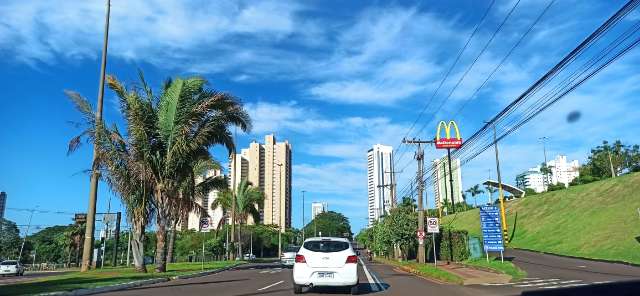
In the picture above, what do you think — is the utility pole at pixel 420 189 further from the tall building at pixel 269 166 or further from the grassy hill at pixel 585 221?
the tall building at pixel 269 166

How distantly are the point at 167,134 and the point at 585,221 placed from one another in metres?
36.6

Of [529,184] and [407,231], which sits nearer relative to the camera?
[407,231]

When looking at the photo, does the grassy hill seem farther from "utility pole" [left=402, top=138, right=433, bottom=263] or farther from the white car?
the white car

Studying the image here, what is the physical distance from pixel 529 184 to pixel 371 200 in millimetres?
50113

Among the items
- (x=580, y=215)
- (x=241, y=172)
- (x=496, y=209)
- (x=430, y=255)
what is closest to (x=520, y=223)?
(x=580, y=215)

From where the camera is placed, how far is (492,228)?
101 ft

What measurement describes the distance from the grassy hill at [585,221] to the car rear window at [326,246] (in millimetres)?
22603

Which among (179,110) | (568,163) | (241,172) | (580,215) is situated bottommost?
(580,215)

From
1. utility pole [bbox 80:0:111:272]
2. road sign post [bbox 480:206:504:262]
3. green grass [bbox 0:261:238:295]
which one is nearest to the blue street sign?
road sign post [bbox 480:206:504:262]

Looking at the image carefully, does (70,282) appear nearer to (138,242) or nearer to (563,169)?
(138,242)

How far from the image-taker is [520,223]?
2323 inches

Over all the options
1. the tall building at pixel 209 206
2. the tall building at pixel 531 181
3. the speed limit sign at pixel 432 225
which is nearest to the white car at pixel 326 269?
→ the tall building at pixel 209 206

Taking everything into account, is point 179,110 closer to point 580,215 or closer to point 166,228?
point 166,228

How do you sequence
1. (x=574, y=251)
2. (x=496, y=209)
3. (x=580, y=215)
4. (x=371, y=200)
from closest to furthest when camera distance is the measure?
(x=496, y=209), (x=574, y=251), (x=580, y=215), (x=371, y=200)
